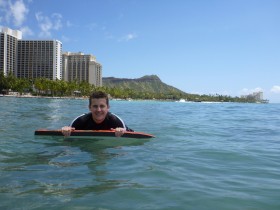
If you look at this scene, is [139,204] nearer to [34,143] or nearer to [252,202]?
[252,202]

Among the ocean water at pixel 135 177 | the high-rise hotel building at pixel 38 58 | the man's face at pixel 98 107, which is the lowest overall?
the ocean water at pixel 135 177

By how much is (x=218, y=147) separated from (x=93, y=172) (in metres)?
4.33

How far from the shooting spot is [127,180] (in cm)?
484

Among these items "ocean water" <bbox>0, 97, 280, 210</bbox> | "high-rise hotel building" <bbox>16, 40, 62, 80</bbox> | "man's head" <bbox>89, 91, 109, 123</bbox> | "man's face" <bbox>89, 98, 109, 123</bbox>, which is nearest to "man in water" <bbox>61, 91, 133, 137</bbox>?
"man's face" <bbox>89, 98, 109, 123</bbox>

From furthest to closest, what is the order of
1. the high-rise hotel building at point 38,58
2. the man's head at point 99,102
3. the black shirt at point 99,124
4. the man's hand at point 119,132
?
the high-rise hotel building at point 38,58
the black shirt at point 99,124
the man's hand at point 119,132
the man's head at point 99,102

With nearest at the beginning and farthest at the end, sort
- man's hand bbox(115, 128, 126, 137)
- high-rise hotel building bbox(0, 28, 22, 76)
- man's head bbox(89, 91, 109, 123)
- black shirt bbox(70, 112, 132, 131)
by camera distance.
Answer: man's head bbox(89, 91, 109, 123) → man's hand bbox(115, 128, 126, 137) → black shirt bbox(70, 112, 132, 131) → high-rise hotel building bbox(0, 28, 22, 76)

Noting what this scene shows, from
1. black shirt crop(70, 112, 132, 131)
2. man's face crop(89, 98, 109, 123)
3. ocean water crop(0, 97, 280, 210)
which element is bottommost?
ocean water crop(0, 97, 280, 210)

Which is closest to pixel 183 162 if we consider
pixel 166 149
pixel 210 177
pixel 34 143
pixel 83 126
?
pixel 210 177

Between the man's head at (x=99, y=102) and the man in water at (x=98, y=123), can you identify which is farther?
the man in water at (x=98, y=123)

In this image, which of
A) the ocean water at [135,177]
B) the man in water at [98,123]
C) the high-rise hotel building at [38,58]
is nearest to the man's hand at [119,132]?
the man in water at [98,123]

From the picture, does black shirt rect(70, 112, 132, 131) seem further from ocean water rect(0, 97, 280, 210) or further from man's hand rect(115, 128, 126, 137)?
ocean water rect(0, 97, 280, 210)

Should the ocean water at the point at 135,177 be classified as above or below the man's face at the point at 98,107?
below

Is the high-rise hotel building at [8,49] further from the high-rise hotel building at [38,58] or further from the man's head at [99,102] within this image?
the man's head at [99,102]

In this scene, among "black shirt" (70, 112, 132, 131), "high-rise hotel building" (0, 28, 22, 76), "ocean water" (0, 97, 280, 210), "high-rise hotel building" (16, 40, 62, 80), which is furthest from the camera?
"high-rise hotel building" (16, 40, 62, 80)
